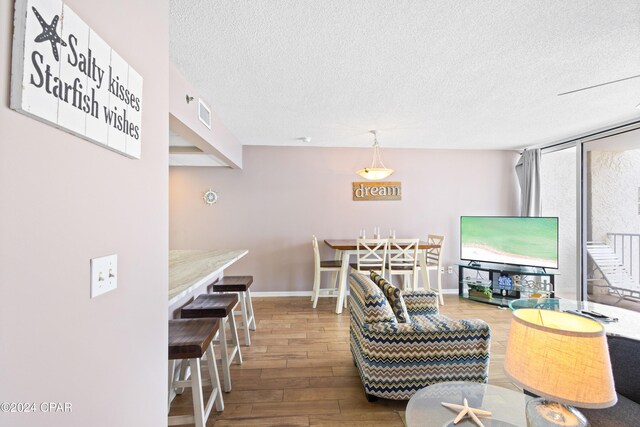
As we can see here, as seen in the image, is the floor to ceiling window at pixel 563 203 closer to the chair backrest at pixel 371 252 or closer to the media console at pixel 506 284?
the media console at pixel 506 284

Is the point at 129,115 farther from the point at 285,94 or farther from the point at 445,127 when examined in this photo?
the point at 445,127

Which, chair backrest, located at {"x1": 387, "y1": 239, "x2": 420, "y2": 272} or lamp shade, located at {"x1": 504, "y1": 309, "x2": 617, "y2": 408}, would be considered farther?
chair backrest, located at {"x1": 387, "y1": 239, "x2": 420, "y2": 272}

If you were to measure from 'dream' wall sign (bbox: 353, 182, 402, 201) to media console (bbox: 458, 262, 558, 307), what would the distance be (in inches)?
61.7

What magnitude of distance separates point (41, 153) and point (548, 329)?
1.51 m

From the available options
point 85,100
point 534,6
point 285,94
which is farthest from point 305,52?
point 85,100

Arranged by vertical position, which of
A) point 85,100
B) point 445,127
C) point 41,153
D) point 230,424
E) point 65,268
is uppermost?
point 445,127

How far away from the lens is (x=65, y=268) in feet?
2.51

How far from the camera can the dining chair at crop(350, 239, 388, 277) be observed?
3869 mm

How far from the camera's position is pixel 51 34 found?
2.27ft

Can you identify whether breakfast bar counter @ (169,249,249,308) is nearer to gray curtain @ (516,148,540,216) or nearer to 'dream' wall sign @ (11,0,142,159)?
'dream' wall sign @ (11,0,142,159)

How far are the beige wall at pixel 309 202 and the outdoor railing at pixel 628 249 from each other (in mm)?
1352

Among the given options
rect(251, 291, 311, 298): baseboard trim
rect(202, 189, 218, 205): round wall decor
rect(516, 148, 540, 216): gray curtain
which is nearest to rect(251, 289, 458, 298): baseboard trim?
A: rect(251, 291, 311, 298): baseboard trim

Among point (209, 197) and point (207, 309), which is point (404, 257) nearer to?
point (207, 309)

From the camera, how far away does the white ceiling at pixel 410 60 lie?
5.46 ft
